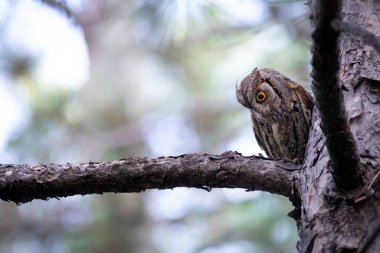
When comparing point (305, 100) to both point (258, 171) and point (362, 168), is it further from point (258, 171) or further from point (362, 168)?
point (362, 168)

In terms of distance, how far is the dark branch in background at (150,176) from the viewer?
207 centimetres

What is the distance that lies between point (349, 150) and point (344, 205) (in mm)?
184

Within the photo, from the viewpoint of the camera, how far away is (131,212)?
6.26m

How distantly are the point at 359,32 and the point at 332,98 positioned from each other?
26 cm

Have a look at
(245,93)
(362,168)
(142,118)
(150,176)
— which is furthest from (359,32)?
(142,118)

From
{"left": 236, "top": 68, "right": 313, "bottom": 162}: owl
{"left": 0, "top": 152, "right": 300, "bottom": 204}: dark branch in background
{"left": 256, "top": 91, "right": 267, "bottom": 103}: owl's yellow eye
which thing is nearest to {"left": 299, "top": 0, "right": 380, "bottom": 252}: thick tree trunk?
{"left": 0, "top": 152, "right": 300, "bottom": 204}: dark branch in background

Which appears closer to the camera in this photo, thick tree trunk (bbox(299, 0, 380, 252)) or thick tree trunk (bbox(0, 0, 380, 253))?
thick tree trunk (bbox(299, 0, 380, 252))

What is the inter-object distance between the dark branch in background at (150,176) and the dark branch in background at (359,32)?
76cm

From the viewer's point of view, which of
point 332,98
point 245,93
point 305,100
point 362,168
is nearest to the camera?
point 332,98

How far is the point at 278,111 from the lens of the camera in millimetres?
2627

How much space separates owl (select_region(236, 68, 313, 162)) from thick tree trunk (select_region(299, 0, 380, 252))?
1.09ft

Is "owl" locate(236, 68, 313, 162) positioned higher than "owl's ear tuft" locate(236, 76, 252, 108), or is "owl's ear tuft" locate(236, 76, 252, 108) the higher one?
"owl's ear tuft" locate(236, 76, 252, 108)

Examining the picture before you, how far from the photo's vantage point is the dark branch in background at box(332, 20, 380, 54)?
1321mm

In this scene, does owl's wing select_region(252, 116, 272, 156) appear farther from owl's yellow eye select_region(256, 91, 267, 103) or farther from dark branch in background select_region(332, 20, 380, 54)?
dark branch in background select_region(332, 20, 380, 54)
